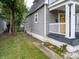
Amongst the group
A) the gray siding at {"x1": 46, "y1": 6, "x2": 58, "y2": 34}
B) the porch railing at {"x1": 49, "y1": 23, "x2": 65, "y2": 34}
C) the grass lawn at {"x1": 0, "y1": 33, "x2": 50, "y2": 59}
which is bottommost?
the grass lawn at {"x1": 0, "y1": 33, "x2": 50, "y2": 59}

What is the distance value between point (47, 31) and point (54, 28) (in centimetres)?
126

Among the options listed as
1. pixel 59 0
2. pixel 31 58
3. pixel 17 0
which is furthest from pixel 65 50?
pixel 17 0

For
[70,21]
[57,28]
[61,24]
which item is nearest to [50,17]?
[57,28]

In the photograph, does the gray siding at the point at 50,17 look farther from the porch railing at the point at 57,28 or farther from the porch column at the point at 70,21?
the porch column at the point at 70,21

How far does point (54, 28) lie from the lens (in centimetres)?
1246

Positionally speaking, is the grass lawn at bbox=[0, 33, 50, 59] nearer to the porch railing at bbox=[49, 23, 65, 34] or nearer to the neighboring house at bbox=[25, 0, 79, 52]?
the neighboring house at bbox=[25, 0, 79, 52]

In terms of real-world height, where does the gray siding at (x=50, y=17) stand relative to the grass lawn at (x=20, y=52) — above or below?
above

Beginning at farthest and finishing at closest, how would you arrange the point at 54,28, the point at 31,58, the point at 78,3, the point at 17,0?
1. the point at 17,0
2. the point at 54,28
3. the point at 78,3
4. the point at 31,58

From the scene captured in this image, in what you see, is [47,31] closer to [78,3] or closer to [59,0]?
[59,0]

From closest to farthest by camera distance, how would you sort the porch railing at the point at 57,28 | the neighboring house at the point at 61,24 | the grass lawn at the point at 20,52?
1. the grass lawn at the point at 20,52
2. the neighboring house at the point at 61,24
3. the porch railing at the point at 57,28

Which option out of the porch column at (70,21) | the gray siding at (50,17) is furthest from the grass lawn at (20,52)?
the gray siding at (50,17)

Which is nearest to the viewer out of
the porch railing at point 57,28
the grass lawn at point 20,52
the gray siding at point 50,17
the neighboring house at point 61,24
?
the grass lawn at point 20,52

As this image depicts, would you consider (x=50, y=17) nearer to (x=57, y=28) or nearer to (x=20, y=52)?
(x=57, y=28)

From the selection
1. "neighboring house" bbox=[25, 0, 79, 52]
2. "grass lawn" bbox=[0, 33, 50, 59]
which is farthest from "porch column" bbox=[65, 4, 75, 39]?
"grass lawn" bbox=[0, 33, 50, 59]
